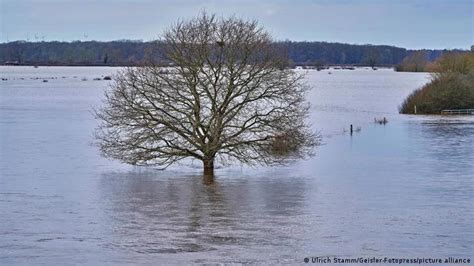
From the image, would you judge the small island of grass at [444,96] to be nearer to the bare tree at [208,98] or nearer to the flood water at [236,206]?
the flood water at [236,206]

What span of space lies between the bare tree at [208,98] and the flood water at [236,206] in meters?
1.66

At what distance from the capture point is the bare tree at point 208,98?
142 feet

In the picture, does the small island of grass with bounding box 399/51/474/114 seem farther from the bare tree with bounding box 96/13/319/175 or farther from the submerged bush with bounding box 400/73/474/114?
the bare tree with bounding box 96/13/319/175

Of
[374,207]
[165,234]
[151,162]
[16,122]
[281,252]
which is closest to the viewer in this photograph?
[281,252]

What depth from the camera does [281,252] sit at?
938 inches

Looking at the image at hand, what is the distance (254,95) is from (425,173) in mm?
10381

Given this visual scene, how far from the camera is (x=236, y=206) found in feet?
111

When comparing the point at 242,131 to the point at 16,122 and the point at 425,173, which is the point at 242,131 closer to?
the point at 425,173

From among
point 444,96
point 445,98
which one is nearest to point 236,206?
point 445,98

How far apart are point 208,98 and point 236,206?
11552mm

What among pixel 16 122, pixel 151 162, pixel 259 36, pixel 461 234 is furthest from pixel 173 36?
pixel 16 122

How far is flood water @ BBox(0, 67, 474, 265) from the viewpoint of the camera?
24453 mm

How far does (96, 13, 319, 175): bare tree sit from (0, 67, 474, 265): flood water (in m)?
1.66

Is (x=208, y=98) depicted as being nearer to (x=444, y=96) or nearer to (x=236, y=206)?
(x=236, y=206)
